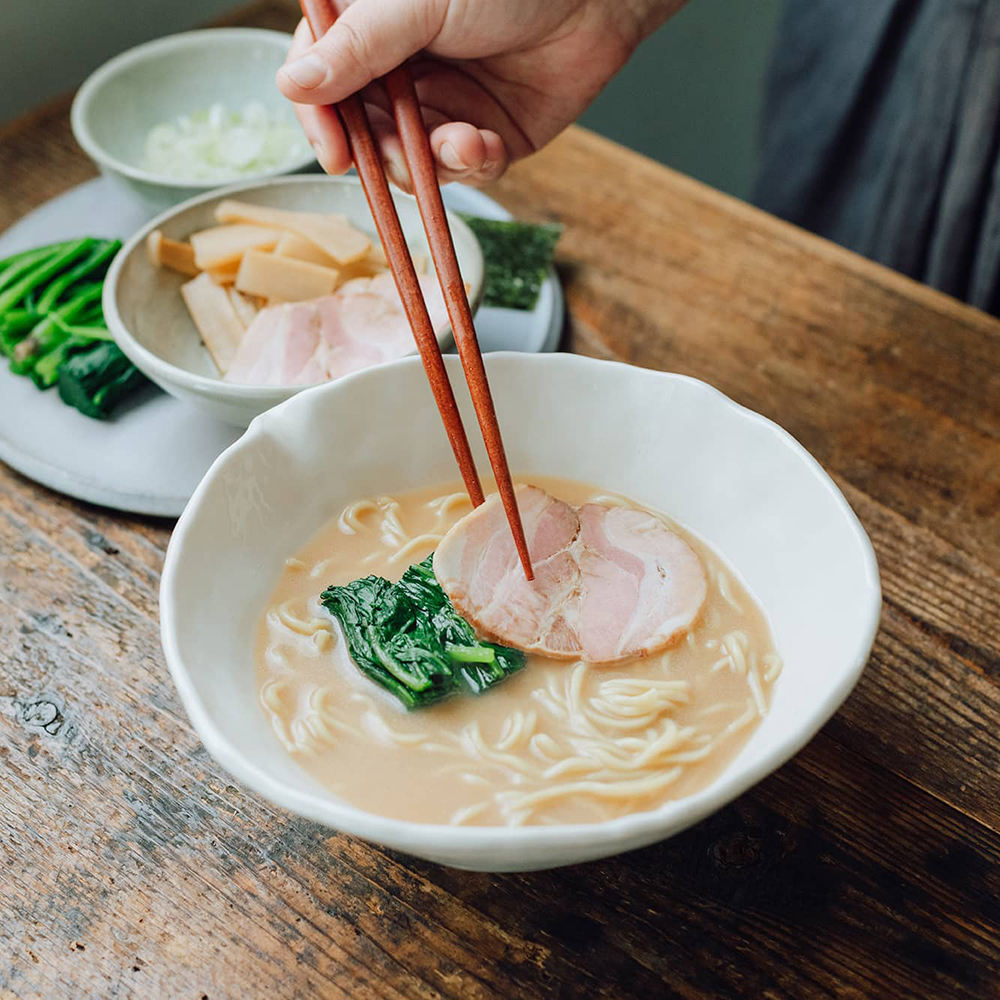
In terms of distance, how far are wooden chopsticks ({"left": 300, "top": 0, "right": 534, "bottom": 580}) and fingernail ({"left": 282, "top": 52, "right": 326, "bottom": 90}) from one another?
92 mm

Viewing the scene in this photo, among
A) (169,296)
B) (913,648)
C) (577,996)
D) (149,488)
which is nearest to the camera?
(577,996)

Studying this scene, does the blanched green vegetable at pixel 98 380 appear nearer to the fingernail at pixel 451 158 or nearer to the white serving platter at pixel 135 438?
the white serving platter at pixel 135 438

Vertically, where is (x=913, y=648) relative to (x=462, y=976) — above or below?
below

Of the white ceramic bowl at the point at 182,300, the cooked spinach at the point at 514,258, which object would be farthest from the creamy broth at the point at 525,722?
the cooked spinach at the point at 514,258

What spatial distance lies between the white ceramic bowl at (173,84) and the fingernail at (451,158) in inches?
31.2

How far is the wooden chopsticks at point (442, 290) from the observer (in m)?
1.58

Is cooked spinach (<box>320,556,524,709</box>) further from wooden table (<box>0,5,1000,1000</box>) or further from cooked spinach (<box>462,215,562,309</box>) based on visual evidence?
cooked spinach (<box>462,215,562,309</box>)

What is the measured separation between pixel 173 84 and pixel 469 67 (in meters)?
1.17

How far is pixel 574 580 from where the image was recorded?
163 centimetres

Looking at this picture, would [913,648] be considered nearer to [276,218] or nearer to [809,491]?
[809,491]

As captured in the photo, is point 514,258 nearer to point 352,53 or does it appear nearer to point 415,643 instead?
point 352,53

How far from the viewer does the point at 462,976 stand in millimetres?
1377

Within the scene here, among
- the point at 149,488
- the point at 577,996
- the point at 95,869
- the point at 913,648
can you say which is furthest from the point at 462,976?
the point at 149,488

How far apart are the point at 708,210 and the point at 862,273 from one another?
0.44 metres
